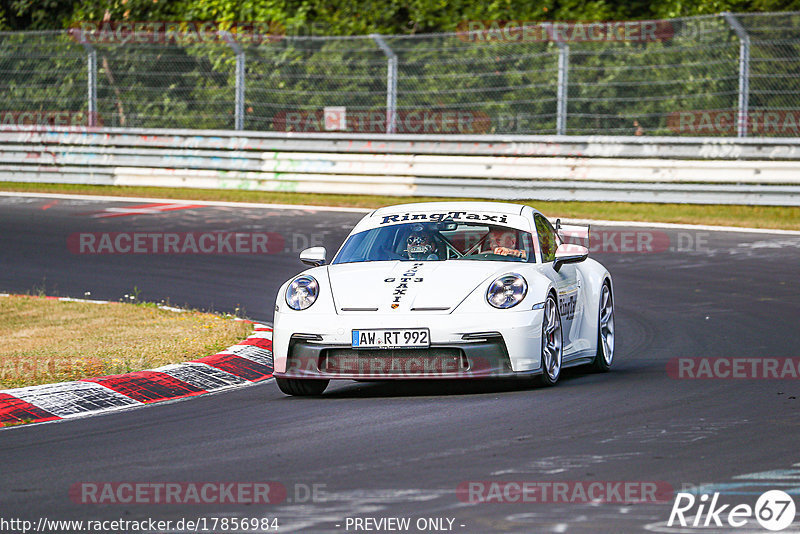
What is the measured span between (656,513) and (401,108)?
16.9 metres

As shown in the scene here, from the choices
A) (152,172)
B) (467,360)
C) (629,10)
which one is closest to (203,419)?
(467,360)

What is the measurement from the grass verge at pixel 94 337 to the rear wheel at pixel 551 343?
2.56m

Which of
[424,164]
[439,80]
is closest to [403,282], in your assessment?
[424,164]

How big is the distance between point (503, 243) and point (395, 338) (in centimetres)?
161

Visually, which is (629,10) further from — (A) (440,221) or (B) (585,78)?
(A) (440,221)

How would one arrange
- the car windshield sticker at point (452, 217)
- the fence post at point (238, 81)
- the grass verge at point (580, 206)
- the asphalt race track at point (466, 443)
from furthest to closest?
1. the fence post at point (238, 81)
2. the grass verge at point (580, 206)
3. the car windshield sticker at point (452, 217)
4. the asphalt race track at point (466, 443)

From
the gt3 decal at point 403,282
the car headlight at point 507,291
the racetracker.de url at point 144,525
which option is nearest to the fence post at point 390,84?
the gt3 decal at point 403,282

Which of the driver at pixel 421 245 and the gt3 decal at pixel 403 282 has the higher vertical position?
the driver at pixel 421 245

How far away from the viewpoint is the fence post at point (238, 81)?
21.8 m

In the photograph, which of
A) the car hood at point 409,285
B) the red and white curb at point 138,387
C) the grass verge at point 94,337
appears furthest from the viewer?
the grass verge at point 94,337

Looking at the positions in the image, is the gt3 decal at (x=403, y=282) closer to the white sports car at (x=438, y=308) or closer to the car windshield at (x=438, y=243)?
the white sports car at (x=438, y=308)

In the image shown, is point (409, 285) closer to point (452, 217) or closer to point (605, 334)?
point (452, 217)

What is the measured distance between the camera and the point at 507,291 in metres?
7.98

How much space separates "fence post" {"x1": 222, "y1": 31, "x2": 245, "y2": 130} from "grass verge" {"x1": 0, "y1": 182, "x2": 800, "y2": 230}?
3.94 feet
